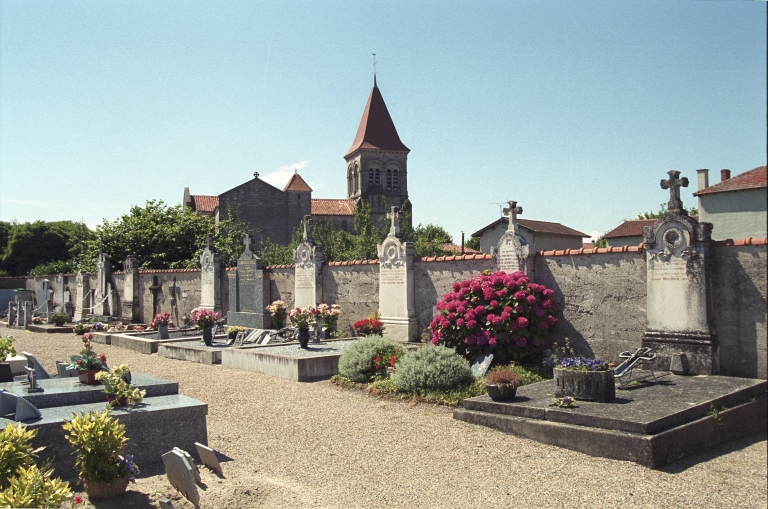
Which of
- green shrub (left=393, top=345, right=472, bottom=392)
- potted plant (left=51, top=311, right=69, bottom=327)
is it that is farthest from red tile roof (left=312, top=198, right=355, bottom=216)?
green shrub (left=393, top=345, right=472, bottom=392)

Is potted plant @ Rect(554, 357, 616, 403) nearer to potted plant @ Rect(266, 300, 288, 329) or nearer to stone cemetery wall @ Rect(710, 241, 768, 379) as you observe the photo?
stone cemetery wall @ Rect(710, 241, 768, 379)

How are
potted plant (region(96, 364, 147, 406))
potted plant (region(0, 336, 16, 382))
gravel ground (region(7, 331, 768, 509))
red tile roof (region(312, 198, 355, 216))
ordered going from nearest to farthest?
gravel ground (region(7, 331, 768, 509)) → potted plant (region(96, 364, 147, 406)) → potted plant (region(0, 336, 16, 382)) → red tile roof (region(312, 198, 355, 216))

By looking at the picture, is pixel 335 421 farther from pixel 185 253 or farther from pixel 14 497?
pixel 185 253

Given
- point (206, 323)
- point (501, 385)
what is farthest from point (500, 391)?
point (206, 323)

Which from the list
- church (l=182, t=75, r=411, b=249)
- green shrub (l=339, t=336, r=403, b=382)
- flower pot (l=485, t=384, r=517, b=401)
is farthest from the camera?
church (l=182, t=75, r=411, b=249)

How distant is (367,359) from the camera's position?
10508 millimetres

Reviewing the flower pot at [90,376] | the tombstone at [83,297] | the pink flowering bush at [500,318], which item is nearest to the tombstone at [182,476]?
the flower pot at [90,376]

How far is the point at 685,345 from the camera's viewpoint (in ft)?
30.0

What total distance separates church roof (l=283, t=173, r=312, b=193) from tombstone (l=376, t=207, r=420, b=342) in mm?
43869

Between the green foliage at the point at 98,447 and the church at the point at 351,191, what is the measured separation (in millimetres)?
49561

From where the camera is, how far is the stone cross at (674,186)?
370 inches

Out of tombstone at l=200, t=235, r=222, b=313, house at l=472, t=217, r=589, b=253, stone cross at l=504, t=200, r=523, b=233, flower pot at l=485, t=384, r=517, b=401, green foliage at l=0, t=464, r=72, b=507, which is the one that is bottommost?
flower pot at l=485, t=384, r=517, b=401

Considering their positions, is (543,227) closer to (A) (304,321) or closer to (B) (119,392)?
(A) (304,321)

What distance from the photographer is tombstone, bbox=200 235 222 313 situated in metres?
20.6
